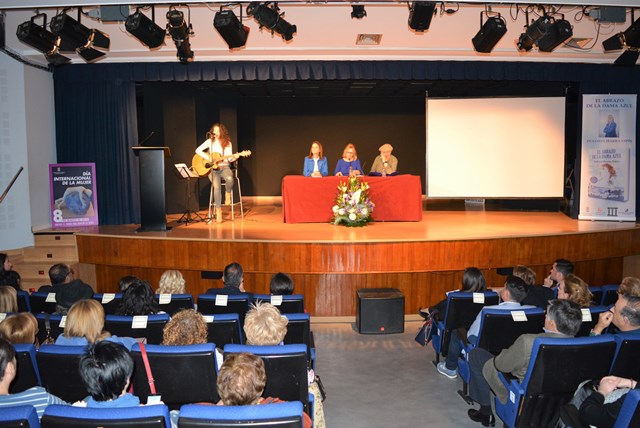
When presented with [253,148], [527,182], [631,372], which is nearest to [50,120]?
[253,148]

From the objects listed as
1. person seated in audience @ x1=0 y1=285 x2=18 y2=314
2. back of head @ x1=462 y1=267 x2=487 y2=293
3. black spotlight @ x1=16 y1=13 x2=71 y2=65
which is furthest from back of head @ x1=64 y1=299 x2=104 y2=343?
black spotlight @ x1=16 y1=13 x2=71 y2=65

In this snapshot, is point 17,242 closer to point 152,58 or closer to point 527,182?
point 152,58

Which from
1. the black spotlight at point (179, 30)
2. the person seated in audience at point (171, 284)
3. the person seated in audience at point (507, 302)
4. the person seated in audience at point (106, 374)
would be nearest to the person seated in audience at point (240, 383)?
the person seated in audience at point (106, 374)

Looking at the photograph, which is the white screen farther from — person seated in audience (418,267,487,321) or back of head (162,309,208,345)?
back of head (162,309,208,345)

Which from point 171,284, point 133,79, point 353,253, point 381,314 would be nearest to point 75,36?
point 133,79

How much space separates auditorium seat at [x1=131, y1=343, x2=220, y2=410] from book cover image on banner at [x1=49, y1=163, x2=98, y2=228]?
6171 mm

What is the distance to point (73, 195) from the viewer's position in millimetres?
8562

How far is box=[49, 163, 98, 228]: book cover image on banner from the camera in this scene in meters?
8.45

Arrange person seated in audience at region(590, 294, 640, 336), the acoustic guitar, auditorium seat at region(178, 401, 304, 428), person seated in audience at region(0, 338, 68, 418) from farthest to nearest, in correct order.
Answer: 1. the acoustic guitar
2. person seated in audience at region(590, 294, 640, 336)
3. person seated in audience at region(0, 338, 68, 418)
4. auditorium seat at region(178, 401, 304, 428)

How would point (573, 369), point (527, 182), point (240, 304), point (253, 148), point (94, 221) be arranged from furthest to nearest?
point (253, 148) → point (527, 182) → point (94, 221) → point (240, 304) → point (573, 369)

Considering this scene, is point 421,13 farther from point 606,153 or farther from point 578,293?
point 606,153

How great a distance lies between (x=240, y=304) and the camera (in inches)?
171

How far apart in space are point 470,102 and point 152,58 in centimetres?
542

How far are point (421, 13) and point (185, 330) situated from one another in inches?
163
